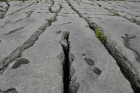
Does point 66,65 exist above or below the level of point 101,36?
below

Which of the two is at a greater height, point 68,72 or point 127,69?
point 127,69

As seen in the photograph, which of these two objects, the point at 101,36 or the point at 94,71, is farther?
the point at 101,36

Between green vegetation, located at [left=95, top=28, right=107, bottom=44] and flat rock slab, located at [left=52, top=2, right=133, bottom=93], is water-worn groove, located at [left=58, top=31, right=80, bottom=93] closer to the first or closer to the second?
flat rock slab, located at [left=52, top=2, right=133, bottom=93]

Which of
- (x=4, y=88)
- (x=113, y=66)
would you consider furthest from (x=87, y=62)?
(x=4, y=88)

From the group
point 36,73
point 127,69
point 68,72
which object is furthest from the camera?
point 68,72

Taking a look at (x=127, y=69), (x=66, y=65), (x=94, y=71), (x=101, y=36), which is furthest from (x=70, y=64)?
(x=101, y=36)

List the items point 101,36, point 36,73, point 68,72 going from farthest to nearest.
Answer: point 101,36 → point 68,72 → point 36,73

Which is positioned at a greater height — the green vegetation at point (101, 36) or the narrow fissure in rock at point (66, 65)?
the green vegetation at point (101, 36)

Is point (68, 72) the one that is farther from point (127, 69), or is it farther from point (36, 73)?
point (127, 69)

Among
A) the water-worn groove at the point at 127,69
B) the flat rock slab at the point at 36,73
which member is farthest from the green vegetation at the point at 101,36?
the flat rock slab at the point at 36,73

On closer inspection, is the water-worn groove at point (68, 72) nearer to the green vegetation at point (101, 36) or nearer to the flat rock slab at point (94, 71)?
the flat rock slab at point (94, 71)

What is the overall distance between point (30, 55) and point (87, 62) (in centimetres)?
67

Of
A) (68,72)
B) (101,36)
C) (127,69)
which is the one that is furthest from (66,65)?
(101,36)

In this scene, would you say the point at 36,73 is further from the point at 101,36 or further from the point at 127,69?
the point at 101,36
